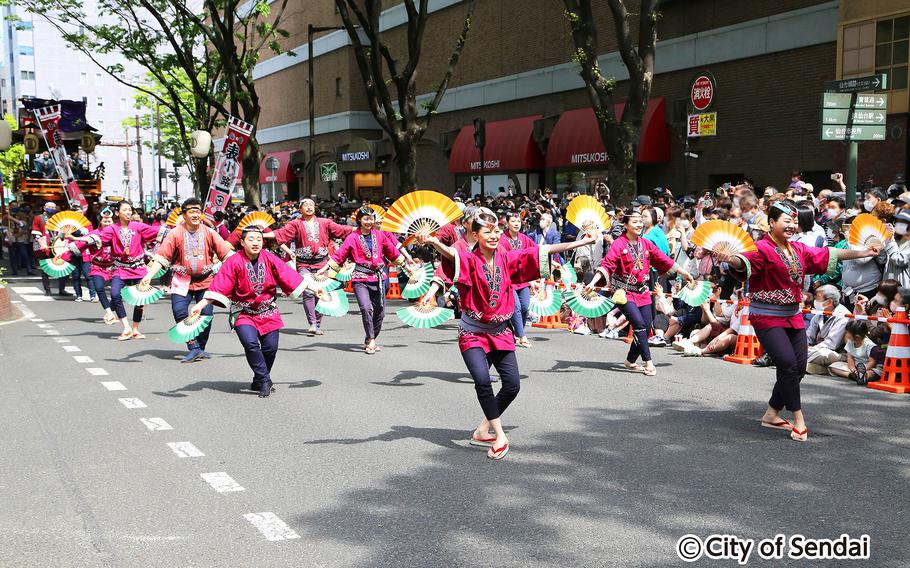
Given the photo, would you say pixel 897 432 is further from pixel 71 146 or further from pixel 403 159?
pixel 71 146

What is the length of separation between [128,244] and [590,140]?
15.3m

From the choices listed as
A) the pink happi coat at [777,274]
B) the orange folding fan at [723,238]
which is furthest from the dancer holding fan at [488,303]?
the pink happi coat at [777,274]

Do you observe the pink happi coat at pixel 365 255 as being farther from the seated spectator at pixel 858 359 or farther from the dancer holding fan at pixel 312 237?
the seated spectator at pixel 858 359

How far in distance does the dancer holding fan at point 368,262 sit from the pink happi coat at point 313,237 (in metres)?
1.05

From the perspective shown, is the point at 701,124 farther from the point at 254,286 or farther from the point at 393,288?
the point at 254,286

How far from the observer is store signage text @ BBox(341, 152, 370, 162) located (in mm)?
43031

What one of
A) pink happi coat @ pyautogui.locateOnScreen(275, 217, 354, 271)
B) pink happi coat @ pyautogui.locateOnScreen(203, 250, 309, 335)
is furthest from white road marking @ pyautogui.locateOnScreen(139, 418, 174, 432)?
pink happi coat @ pyautogui.locateOnScreen(275, 217, 354, 271)

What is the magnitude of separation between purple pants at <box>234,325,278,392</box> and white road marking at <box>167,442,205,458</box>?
6.96 ft

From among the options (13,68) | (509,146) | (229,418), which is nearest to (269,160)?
(509,146)

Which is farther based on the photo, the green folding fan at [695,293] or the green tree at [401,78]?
the green tree at [401,78]

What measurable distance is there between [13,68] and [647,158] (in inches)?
3821

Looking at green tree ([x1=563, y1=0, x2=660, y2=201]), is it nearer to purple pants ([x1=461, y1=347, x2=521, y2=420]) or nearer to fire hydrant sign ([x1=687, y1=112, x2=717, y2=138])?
fire hydrant sign ([x1=687, y1=112, x2=717, y2=138])

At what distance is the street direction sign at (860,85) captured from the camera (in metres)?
11.9

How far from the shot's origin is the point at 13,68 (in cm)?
10250
